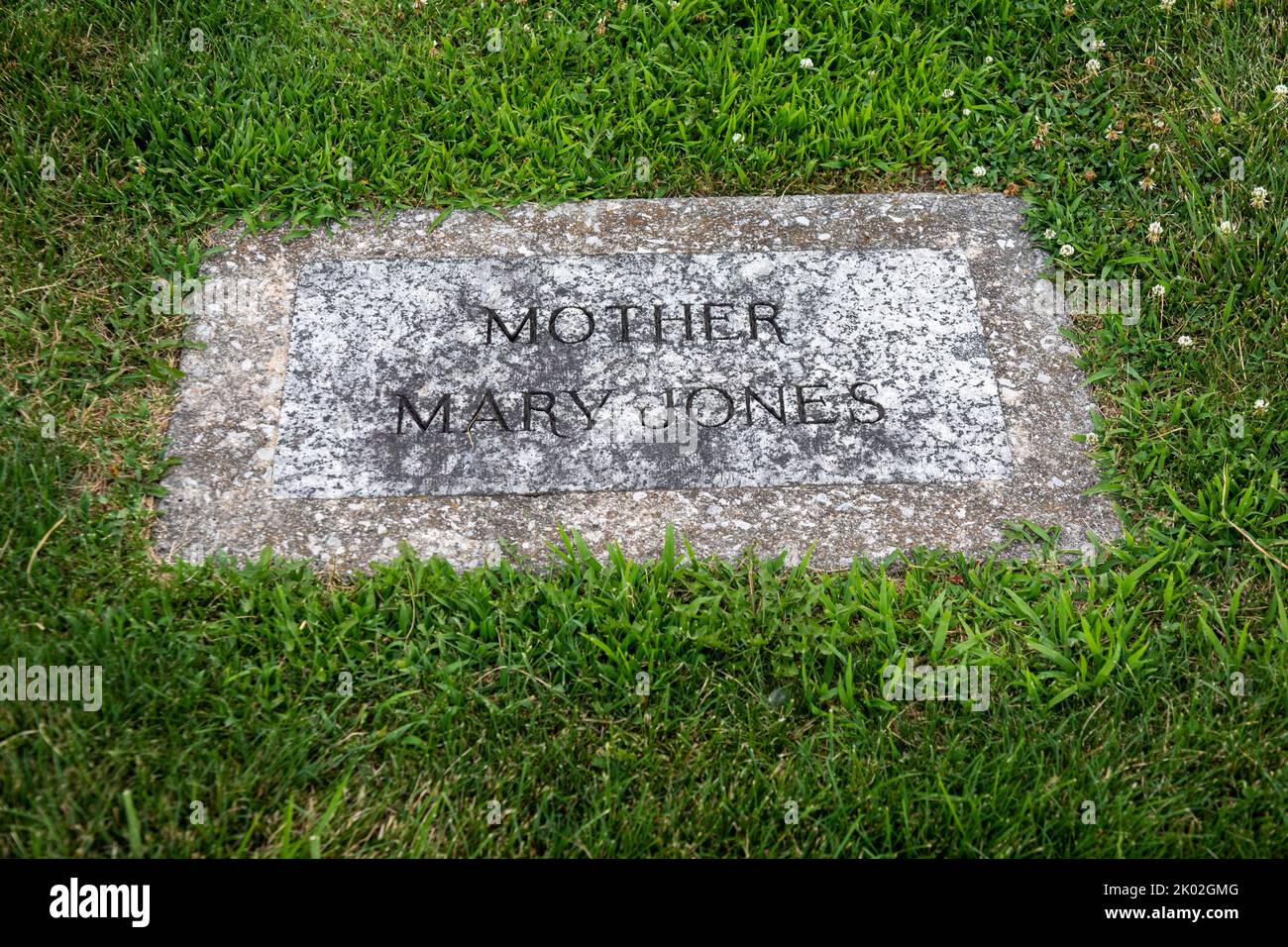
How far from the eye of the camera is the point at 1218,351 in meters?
2.99

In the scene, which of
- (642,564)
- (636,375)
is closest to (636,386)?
(636,375)

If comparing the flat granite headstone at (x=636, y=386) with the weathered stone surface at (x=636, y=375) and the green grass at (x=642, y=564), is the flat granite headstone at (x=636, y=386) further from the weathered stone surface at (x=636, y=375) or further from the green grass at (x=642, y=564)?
the green grass at (x=642, y=564)

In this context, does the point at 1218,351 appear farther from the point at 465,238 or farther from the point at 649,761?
the point at 465,238

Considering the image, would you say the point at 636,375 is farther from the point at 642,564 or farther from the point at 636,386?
the point at 642,564

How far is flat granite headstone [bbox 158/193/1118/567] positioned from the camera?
2713 mm

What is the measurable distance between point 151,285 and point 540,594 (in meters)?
1.68

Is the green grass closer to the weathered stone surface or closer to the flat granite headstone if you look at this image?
the flat granite headstone

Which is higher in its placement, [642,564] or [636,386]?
[636,386]

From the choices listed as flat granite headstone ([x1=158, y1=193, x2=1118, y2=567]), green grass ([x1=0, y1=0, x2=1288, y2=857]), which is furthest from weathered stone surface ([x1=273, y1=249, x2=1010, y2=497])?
green grass ([x1=0, y1=0, x2=1288, y2=857])

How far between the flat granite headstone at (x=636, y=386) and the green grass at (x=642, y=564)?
0.13 meters

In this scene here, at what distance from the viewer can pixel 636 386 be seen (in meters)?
2.94

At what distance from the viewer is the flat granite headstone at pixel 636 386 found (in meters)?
2.71

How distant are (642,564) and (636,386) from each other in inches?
23.1

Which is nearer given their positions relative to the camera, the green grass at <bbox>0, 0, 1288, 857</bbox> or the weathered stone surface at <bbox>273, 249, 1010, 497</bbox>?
the green grass at <bbox>0, 0, 1288, 857</bbox>
